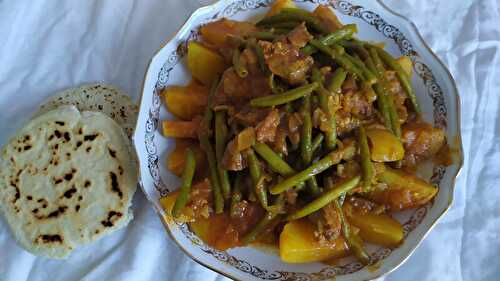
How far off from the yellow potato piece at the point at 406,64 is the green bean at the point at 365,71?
315mm

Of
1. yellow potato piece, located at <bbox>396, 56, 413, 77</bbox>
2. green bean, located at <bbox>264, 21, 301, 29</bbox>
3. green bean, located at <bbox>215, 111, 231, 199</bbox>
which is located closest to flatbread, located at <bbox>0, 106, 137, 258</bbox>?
green bean, located at <bbox>215, 111, 231, 199</bbox>

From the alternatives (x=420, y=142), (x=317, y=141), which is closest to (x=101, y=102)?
(x=317, y=141)

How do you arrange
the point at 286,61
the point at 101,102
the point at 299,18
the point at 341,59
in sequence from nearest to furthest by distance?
the point at 286,61 < the point at 341,59 < the point at 299,18 < the point at 101,102

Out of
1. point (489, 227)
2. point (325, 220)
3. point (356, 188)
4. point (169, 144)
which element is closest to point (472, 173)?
point (489, 227)

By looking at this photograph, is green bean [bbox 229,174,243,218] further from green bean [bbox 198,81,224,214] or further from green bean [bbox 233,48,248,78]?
green bean [bbox 233,48,248,78]

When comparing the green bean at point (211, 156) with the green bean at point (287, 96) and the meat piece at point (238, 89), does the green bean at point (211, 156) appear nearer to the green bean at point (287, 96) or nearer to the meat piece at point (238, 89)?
the meat piece at point (238, 89)

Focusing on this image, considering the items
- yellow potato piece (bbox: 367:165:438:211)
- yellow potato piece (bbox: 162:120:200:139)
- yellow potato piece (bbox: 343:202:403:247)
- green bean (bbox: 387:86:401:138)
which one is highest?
yellow potato piece (bbox: 162:120:200:139)

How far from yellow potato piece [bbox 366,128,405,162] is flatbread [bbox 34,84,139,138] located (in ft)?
5.14

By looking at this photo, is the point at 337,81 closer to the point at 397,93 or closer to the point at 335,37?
the point at 335,37

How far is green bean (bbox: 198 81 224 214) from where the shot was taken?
278cm

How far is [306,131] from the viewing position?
2.65 metres

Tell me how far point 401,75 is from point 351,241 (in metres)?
1.04

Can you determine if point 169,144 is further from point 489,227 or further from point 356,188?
point 489,227

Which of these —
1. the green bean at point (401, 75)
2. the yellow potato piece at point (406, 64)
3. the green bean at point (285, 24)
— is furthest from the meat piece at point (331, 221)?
the green bean at point (285, 24)
